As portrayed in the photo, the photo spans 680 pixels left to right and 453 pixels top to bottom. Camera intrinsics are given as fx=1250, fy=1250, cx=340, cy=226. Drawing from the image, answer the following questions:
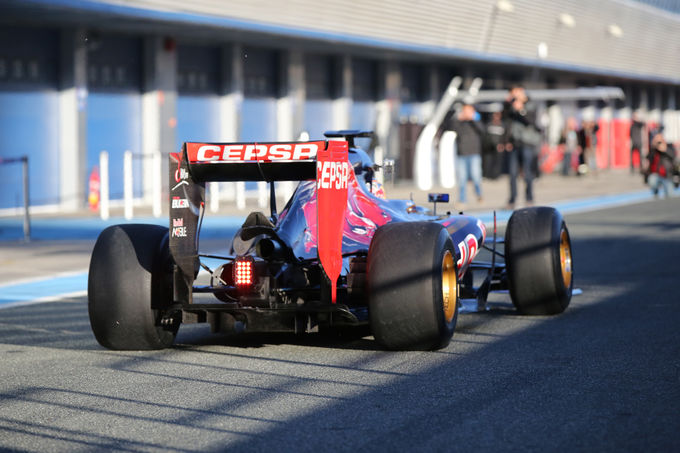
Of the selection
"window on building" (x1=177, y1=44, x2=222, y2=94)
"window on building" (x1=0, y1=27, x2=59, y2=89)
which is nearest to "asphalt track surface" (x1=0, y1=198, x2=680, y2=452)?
"window on building" (x1=0, y1=27, x2=59, y2=89)

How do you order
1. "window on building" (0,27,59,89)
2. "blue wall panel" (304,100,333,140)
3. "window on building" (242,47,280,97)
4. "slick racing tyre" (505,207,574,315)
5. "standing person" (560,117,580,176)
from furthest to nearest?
"standing person" (560,117,580,176), "blue wall panel" (304,100,333,140), "window on building" (242,47,280,97), "window on building" (0,27,59,89), "slick racing tyre" (505,207,574,315)

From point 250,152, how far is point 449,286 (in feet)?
5.18

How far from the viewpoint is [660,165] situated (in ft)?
91.3

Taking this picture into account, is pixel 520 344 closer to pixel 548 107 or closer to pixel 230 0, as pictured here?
pixel 230 0

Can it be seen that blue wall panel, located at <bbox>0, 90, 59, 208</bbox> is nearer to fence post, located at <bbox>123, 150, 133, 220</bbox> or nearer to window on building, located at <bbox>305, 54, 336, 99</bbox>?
fence post, located at <bbox>123, 150, 133, 220</bbox>

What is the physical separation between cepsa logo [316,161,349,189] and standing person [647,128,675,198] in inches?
781

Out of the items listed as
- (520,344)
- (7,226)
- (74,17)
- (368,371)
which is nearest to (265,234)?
(368,371)

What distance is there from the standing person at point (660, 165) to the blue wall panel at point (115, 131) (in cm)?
1084

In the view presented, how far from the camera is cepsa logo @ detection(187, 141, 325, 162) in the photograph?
7660mm

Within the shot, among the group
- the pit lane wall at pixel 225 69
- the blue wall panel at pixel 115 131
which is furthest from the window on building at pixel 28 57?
the blue wall panel at pixel 115 131

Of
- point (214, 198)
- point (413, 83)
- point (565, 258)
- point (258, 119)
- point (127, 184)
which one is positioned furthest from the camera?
point (413, 83)

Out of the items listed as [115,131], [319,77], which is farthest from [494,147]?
[115,131]

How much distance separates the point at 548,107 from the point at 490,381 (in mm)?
40335

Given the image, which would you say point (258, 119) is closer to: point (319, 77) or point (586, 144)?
point (319, 77)
